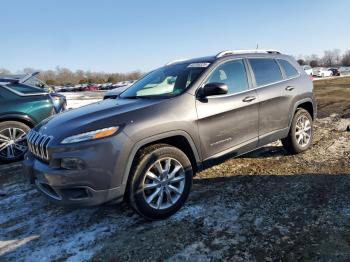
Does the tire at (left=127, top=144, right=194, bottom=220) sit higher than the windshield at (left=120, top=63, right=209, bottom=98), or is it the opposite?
the windshield at (left=120, top=63, right=209, bottom=98)

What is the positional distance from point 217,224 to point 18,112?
474 centimetres

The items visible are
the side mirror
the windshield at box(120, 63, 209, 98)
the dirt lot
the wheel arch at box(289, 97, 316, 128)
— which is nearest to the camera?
the dirt lot

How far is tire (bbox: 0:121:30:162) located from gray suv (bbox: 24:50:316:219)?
2717 mm

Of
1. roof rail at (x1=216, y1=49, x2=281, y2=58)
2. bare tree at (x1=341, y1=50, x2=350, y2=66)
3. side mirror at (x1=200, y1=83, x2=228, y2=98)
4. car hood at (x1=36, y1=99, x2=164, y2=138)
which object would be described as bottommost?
bare tree at (x1=341, y1=50, x2=350, y2=66)

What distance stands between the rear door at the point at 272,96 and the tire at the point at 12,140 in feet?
14.7

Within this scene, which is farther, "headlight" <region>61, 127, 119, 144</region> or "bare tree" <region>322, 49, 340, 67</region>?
"bare tree" <region>322, 49, 340, 67</region>

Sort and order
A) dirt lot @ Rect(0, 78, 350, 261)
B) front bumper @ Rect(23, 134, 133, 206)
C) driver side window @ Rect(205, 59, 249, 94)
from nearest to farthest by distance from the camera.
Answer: dirt lot @ Rect(0, 78, 350, 261) → front bumper @ Rect(23, 134, 133, 206) → driver side window @ Rect(205, 59, 249, 94)

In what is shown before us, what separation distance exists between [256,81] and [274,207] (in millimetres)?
1881

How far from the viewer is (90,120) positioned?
362 centimetres

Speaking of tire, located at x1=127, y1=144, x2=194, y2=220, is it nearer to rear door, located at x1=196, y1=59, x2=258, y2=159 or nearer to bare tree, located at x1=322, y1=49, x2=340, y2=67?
rear door, located at x1=196, y1=59, x2=258, y2=159

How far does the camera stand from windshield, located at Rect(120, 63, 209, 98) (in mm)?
4355

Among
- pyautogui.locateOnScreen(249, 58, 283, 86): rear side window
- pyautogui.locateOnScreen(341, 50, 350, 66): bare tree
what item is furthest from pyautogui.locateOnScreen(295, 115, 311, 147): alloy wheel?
pyautogui.locateOnScreen(341, 50, 350, 66): bare tree

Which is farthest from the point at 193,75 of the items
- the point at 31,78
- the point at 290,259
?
the point at 31,78

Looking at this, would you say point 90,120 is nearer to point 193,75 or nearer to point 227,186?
point 193,75
